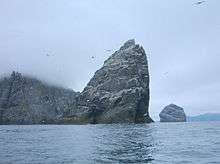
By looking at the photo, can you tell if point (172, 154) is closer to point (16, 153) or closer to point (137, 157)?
point (137, 157)

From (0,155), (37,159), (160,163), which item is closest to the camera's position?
(160,163)

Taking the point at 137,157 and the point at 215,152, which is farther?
the point at 215,152

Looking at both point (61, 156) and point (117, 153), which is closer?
point (61, 156)

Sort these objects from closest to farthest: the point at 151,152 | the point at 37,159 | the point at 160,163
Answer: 1. the point at 160,163
2. the point at 37,159
3. the point at 151,152

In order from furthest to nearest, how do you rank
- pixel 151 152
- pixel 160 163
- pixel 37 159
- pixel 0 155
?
pixel 151 152 < pixel 0 155 < pixel 37 159 < pixel 160 163

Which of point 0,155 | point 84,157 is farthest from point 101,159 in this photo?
point 0,155

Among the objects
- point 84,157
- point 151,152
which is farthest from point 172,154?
point 84,157

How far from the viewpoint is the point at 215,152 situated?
199 feet

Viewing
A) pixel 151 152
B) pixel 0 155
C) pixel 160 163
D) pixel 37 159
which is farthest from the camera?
pixel 151 152

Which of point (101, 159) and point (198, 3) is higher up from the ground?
point (198, 3)

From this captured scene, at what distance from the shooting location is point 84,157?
55594mm

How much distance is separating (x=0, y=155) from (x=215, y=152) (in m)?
30.5

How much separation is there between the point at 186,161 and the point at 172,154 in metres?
7.44

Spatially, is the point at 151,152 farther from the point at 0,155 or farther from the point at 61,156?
the point at 0,155
